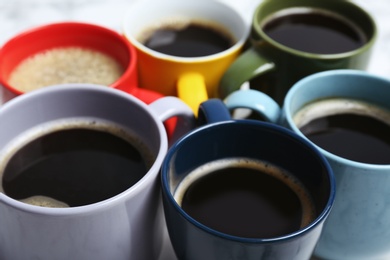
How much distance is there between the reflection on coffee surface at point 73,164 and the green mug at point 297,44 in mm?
187

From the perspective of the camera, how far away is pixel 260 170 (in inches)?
27.1

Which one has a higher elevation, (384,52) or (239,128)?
(239,128)

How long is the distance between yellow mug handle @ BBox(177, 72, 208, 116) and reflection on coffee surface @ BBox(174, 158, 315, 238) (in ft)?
0.39

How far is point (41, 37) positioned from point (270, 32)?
0.33m

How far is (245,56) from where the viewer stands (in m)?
0.81

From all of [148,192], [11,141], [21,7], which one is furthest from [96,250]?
[21,7]

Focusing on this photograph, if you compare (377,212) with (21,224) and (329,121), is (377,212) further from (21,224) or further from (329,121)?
(21,224)

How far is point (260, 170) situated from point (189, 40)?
324 mm

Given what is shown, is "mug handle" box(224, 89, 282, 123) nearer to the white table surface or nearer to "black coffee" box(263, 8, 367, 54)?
"black coffee" box(263, 8, 367, 54)

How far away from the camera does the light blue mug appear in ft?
2.05

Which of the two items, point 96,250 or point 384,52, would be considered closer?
point 96,250

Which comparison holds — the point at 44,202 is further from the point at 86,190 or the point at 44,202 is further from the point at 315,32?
the point at 315,32

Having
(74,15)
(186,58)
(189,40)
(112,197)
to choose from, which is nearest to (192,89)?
(186,58)

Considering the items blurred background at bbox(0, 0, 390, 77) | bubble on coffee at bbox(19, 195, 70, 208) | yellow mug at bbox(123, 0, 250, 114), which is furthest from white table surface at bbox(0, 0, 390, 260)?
bubble on coffee at bbox(19, 195, 70, 208)
